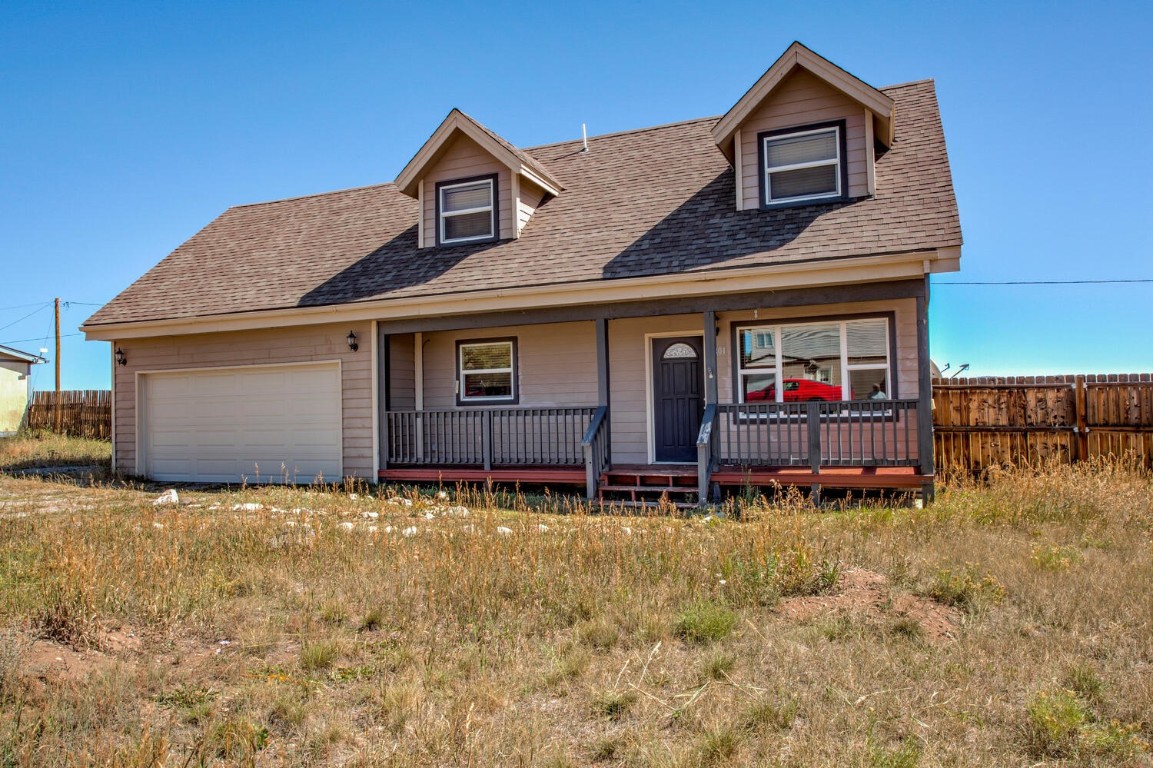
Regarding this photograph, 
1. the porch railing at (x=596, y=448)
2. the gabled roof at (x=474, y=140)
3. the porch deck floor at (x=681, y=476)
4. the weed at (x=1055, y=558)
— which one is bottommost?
the weed at (x=1055, y=558)

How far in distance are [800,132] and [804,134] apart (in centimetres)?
7

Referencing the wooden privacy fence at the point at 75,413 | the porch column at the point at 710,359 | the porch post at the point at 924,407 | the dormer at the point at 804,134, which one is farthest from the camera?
the wooden privacy fence at the point at 75,413

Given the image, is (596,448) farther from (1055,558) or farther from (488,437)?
(1055,558)

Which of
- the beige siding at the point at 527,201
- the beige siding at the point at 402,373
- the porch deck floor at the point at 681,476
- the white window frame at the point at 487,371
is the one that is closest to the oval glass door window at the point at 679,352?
the porch deck floor at the point at 681,476

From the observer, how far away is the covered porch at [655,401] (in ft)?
34.4

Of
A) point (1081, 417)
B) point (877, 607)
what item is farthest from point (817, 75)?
point (877, 607)

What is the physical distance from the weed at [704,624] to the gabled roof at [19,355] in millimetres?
36681

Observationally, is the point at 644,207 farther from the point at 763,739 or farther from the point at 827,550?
the point at 763,739

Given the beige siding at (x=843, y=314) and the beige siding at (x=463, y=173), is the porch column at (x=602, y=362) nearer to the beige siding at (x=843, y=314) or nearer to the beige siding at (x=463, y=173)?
the beige siding at (x=843, y=314)

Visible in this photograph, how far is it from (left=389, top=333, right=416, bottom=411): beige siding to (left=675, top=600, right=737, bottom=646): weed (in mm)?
9701

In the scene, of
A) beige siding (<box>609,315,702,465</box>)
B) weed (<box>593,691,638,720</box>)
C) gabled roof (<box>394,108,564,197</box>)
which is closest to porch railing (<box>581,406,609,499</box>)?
beige siding (<box>609,315,702,465</box>)

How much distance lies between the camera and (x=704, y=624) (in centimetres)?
466

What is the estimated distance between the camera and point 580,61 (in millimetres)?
15180

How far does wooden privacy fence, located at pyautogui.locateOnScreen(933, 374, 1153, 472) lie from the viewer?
11938 mm
